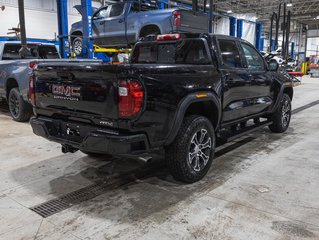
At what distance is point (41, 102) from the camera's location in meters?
3.41

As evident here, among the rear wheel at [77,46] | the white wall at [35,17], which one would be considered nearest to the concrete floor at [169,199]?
the rear wheel at [77,46]

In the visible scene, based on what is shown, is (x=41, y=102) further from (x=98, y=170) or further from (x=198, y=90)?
(x=198, y=90)

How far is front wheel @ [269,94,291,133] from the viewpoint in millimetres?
5539

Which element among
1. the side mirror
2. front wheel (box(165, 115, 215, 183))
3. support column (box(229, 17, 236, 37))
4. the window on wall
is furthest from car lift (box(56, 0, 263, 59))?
front wheel (box(165, 115, 215, 183))

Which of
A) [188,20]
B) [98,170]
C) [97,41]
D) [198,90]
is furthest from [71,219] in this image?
[97,41]

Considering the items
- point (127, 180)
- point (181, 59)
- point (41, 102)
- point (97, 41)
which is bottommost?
point (127, 180)

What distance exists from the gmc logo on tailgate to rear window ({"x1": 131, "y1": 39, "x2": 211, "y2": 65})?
1.62m

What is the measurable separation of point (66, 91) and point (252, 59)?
9.85 feet

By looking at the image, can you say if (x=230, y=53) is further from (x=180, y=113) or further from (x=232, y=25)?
(x=232, y=25)

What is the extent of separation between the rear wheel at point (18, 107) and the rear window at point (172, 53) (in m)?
2.92

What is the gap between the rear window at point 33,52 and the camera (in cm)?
755

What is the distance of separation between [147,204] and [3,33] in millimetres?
17187

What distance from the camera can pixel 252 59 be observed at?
472 cm

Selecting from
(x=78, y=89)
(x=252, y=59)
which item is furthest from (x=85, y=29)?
(x=78, y=89)
